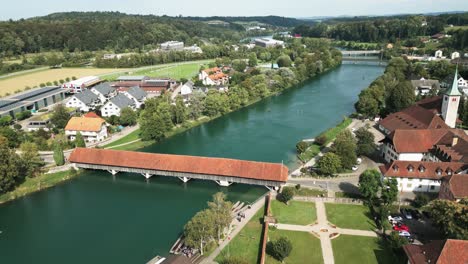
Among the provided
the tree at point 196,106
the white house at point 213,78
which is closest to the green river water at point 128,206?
the tree at point 196,106

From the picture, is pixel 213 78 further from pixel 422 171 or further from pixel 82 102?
pixel 422 171

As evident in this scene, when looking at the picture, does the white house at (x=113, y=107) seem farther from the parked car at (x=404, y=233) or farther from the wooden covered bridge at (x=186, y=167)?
the parked car at (x=404, y=233)

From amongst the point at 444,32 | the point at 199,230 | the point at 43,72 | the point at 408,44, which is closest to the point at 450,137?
the point at 199,230

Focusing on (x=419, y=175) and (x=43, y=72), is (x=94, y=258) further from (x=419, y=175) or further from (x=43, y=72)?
(x=43, y=72)

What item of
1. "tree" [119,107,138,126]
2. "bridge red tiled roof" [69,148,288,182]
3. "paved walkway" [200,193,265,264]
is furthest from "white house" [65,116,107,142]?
"paved walkway" [200,193,265,264]

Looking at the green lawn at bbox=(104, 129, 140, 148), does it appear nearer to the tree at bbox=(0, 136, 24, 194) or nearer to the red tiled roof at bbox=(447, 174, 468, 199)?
the tree at bbox=(0, 136, 24, 194)

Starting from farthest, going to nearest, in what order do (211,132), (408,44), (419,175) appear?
1. (408,44)
2. (211,132)
3. (419,175)

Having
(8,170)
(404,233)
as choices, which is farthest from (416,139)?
(8,170)
